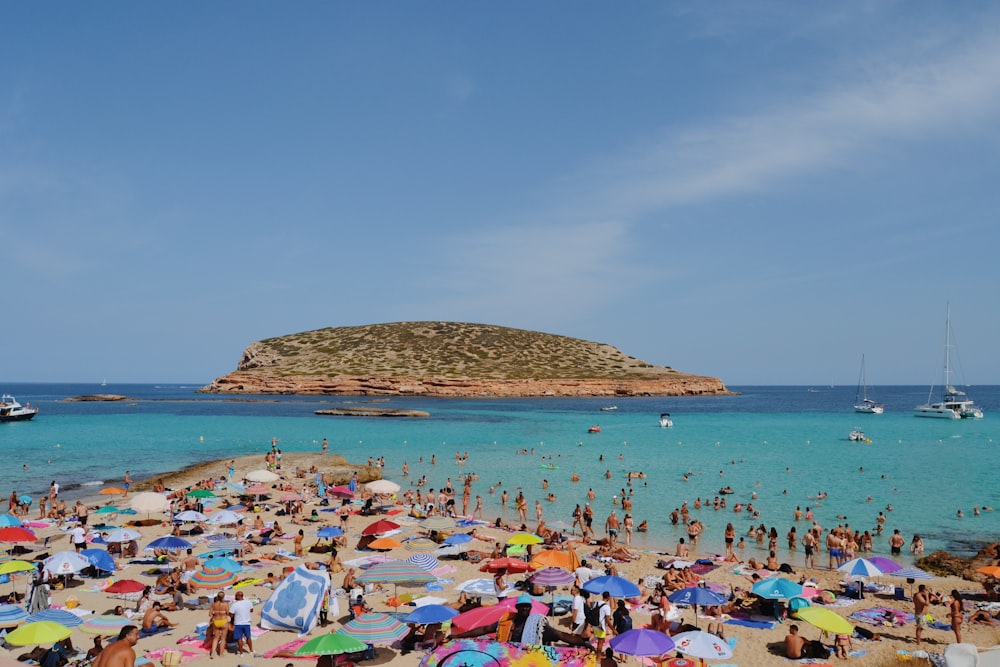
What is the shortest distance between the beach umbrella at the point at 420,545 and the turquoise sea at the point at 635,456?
7750 millimetres

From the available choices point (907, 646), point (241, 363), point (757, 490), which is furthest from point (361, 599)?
point (241, 363)

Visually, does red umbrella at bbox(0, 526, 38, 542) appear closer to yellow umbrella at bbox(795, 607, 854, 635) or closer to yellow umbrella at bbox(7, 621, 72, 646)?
yellow umbrella at bbox(7, 621, 72, 646)

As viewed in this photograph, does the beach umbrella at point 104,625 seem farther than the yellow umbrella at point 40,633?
Yes

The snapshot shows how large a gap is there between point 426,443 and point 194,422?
3538 centimetres

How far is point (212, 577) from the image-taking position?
1709cm

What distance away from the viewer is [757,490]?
35594 millimetres

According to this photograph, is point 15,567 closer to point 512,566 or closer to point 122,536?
point 122,536

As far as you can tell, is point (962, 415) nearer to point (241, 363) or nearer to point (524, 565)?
point (524, 565)

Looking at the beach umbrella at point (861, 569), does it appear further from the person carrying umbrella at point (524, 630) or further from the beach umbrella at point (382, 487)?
the beach umbrella at point (382, 487)

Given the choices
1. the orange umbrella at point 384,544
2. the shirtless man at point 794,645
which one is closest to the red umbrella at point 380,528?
the orange umbrella at point 384,544

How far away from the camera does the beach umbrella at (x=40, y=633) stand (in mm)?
11727

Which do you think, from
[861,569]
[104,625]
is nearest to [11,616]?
[104,625]

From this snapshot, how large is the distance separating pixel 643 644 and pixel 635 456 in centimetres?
3806

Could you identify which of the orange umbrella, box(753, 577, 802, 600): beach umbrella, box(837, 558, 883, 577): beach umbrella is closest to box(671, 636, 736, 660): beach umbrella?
box(753, 577, 802, 600): beach umbrella
